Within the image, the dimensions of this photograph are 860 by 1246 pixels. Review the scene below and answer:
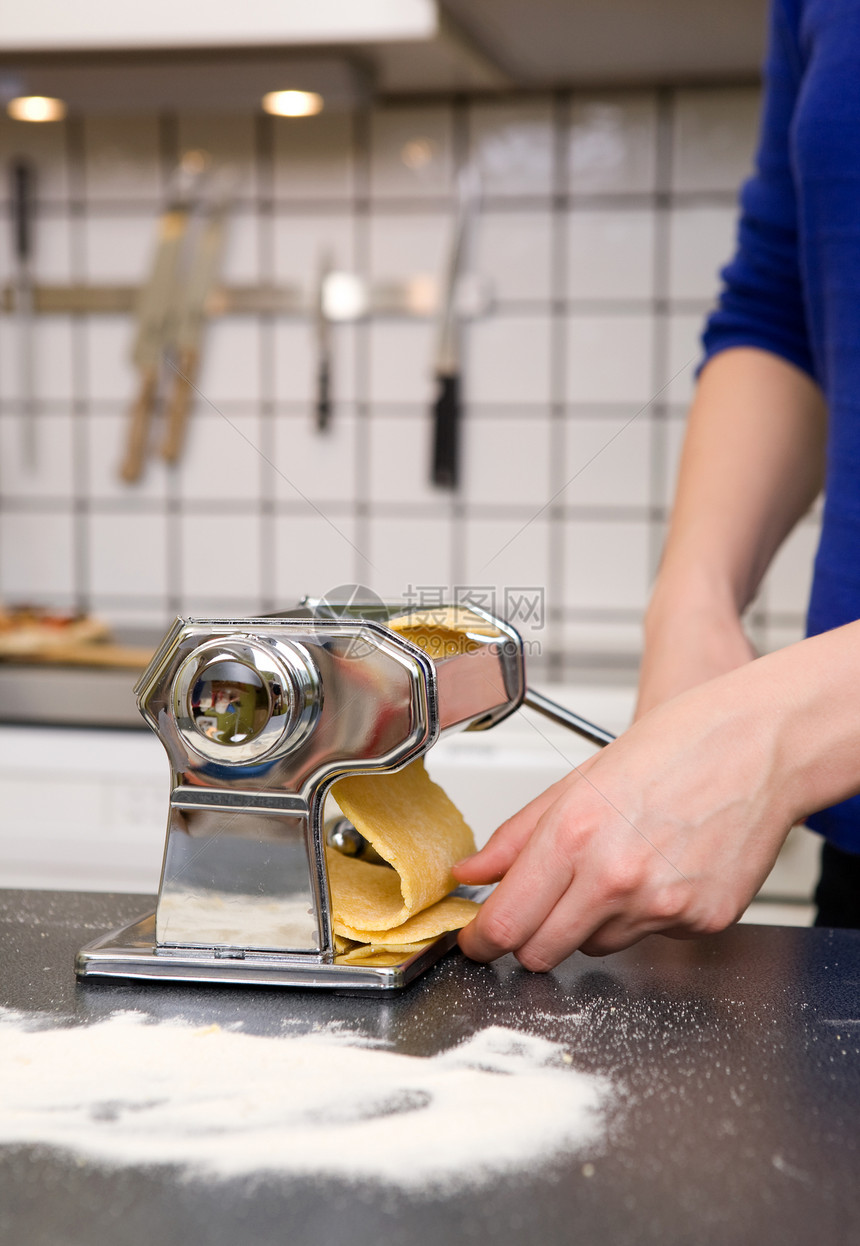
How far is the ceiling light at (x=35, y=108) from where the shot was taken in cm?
155

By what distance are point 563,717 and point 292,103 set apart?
1.24 meters

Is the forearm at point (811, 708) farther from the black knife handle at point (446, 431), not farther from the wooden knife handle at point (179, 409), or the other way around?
the wooden knife handle at point (179, 409)

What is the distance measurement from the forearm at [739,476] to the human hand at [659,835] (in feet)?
0.83

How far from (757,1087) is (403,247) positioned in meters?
1.47

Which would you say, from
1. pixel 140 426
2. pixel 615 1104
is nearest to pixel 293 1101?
pixel 615 1104

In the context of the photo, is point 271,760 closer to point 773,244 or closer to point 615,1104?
point 615,1104

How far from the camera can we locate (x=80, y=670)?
4.76 feet

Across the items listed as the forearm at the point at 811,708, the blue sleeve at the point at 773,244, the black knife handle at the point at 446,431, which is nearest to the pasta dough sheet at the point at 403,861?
the forearm at the point at 811,708

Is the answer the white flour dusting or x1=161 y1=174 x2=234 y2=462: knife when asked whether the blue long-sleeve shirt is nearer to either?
the white flour dusting

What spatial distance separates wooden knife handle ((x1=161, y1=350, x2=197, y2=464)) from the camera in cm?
171

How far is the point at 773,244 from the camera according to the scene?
2.75 feet

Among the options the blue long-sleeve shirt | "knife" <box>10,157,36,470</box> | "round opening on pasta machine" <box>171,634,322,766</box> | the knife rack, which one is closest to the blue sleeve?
the blue long-sleeve shirt

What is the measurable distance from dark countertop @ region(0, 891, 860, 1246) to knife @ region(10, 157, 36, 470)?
52.7 inches

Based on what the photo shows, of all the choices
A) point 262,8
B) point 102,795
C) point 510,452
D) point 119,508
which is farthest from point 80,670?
point 262,8
